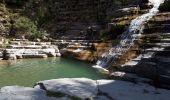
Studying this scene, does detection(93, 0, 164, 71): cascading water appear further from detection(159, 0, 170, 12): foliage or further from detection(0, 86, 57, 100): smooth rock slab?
detection(0, 86, 57, 100): smooth rock slab

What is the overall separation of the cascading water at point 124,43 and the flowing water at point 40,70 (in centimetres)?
82

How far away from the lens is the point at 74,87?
8211 mm

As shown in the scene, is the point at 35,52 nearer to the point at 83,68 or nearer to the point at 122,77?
the point at 83,68

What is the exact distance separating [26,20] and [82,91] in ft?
60.3

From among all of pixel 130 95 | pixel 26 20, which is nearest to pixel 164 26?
pixel 130 95

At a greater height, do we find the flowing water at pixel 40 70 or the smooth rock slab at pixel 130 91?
the smooth rock slab at pixel 130 91

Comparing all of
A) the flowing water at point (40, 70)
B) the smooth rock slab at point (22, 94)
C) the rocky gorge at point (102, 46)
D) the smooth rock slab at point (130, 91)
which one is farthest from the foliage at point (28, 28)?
the smooth rock slab at point (22, 94)

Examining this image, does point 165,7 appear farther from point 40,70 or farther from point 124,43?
point 40,70

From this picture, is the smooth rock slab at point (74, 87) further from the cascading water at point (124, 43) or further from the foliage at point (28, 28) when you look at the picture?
the foliage at point (28, 28)

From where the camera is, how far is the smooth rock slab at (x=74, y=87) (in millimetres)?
7688

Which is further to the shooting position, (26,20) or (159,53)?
(26,20)

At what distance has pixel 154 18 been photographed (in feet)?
54.5

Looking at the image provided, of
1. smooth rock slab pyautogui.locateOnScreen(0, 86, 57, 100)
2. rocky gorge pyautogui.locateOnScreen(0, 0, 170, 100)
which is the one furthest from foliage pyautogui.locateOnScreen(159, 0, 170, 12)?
smooth rock slab pyautogui.locateOnScreen(0, 86, 57, 100)

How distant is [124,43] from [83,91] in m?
9.43
